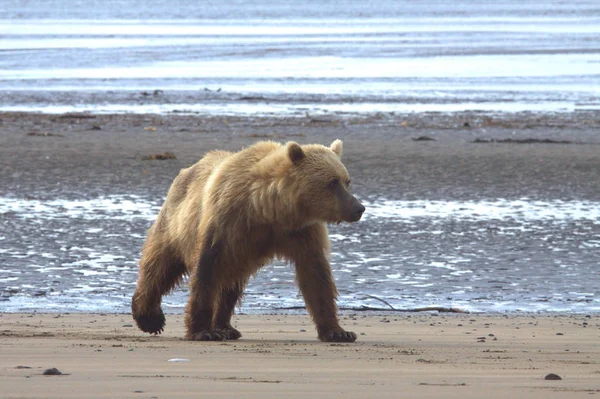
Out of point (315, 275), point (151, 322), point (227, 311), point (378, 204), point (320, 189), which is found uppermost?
point (320, 189)

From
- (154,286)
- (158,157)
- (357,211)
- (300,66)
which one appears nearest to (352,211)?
(357,211)

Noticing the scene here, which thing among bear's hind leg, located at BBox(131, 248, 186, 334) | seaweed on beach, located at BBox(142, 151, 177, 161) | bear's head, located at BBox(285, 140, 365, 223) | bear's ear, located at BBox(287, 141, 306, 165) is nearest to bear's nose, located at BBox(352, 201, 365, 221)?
bear's head, located at BBox(285, 140, 365, 223)

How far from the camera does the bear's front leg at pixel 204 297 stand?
709 centimetres

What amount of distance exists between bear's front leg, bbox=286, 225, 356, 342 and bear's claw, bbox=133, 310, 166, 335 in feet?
3.21

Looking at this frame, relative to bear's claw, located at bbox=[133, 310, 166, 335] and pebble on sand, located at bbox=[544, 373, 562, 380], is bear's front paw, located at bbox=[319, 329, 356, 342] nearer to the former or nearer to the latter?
bear's claw, located at bbox=[133, 310, 166, 335]

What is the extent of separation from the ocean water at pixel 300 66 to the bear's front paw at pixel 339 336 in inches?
686

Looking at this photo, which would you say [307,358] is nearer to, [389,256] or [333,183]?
[333,183]

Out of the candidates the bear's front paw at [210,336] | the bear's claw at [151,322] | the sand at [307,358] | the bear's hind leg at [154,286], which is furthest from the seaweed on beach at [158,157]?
the bear's front paw at [210,336]

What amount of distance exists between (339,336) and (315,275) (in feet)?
1.30

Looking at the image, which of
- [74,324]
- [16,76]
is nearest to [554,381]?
[74,324]

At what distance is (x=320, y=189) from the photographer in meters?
7.11

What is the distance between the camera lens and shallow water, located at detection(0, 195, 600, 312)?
29.3 feet

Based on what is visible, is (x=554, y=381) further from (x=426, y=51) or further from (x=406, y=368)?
(x=426, y=51)

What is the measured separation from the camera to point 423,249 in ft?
36.2
